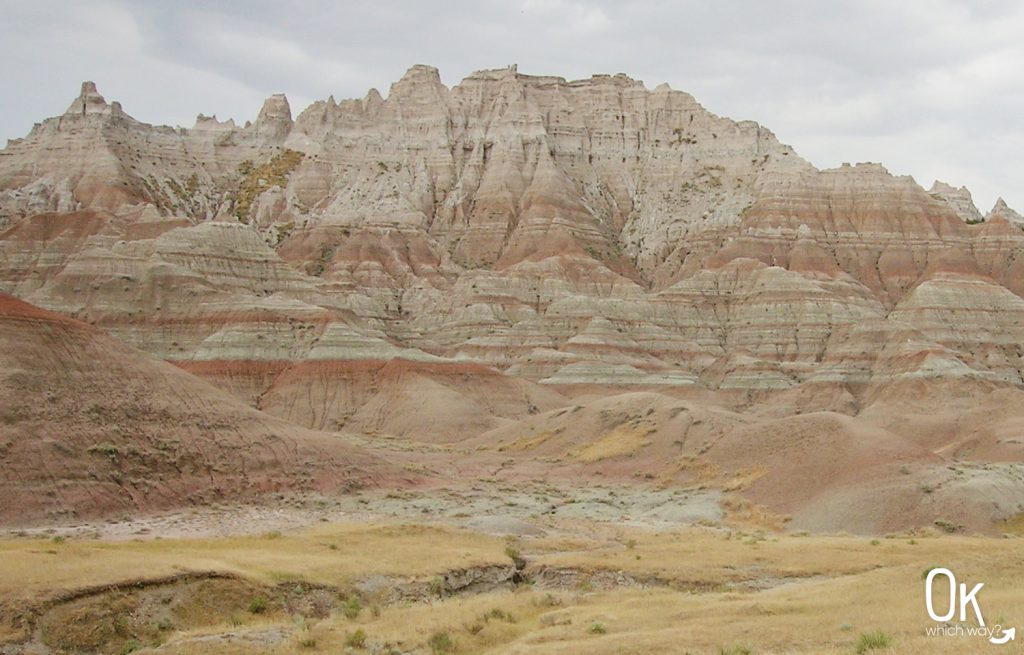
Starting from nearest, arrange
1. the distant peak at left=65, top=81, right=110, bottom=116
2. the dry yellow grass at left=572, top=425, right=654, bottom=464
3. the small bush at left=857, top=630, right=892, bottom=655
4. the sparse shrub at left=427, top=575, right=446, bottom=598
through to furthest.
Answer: the small bush at left=857, top=630, right=892, bottom=655 → the sparse shrub at left=427, top=575, right=446, bottom=598 → the dry yellow grass at left=572, top=425, right=654, bottom=464 → the distant peak at left=65, top=81, right=110, bottom=116

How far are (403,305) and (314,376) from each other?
38.3 m

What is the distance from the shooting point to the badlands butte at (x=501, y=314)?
166ft

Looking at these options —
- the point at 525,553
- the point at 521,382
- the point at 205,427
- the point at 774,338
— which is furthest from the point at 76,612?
the point at 774,338

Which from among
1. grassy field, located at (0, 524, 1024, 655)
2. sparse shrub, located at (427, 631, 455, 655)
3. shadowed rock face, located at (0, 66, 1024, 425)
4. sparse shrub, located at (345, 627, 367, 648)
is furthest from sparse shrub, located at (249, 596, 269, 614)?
shadowed rock face, located at (0, 66, 1024, 425)

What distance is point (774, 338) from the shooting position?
130 meters

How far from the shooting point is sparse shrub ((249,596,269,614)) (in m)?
29.3

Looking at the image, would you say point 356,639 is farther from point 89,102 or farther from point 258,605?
point 89,102

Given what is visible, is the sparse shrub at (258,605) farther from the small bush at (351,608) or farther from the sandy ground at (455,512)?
the sandy ground at (455,512)

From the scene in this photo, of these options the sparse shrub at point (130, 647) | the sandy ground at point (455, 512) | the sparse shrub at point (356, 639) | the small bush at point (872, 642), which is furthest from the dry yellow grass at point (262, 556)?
the small bush at point (872, 642)

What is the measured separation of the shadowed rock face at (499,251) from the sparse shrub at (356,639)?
70.9 metres

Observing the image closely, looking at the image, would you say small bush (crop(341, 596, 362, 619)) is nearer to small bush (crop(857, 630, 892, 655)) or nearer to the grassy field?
the grassy field

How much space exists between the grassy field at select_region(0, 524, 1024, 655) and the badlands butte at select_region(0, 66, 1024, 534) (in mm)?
11522

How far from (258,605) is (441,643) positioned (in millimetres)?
6267

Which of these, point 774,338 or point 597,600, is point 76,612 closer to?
point 597,600
